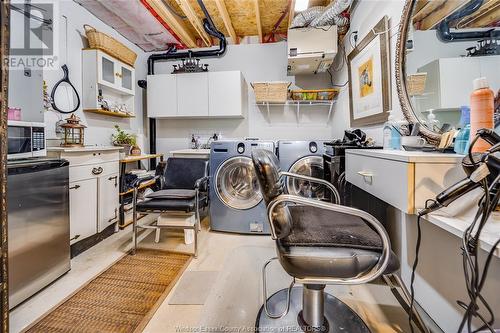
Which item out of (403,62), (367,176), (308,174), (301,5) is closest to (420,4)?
(403,62)

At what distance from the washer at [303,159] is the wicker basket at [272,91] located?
877 mm

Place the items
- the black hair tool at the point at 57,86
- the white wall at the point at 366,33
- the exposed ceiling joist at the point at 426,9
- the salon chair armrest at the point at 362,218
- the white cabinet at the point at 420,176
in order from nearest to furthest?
the salon chair armrest at the point at 362,218 → the white cabinet at the point at 420,176 → the exposed ceiling joist at the point at 426,9 → the white wall at the point at 366,33 → the black hair tool at the point at 57,86

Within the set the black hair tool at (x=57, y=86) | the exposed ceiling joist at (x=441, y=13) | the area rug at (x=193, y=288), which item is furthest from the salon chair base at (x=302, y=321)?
the black hair tool at (x=57, y=86)

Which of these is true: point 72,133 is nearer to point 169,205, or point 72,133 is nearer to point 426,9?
point 169,205

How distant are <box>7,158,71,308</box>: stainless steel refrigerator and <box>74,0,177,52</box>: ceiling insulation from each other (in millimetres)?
1938

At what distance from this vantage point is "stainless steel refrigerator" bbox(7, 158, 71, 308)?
1394mm

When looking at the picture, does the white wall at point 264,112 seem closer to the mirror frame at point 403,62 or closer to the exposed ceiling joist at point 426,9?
the mirror frame at point 403,62

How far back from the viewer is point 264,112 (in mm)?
3547

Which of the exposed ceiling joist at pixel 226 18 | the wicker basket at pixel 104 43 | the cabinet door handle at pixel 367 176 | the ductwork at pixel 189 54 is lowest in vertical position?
the cabinet door handle at pixel 367 176

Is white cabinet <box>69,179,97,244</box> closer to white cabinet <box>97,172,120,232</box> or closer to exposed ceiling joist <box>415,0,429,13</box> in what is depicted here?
white cabinet <box>97,172,120,232</box>

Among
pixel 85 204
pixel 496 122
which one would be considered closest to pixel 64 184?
pixel 85 204

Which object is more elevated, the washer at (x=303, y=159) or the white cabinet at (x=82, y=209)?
the washer at (x=303, y=159)

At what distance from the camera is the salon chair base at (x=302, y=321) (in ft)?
3.90

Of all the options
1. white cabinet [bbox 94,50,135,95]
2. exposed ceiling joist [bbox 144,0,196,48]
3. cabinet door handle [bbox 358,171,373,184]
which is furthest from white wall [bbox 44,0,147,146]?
cabinet door handle [bbox 358,171,373,184]
